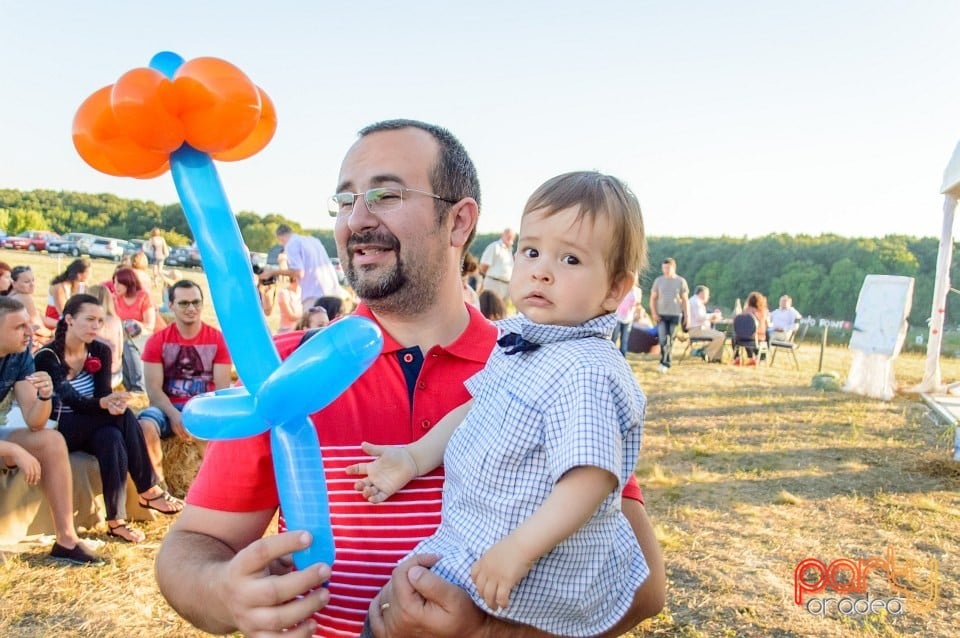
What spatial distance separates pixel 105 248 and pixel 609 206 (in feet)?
118

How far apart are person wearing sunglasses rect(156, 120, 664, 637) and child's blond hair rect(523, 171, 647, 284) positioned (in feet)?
1.08

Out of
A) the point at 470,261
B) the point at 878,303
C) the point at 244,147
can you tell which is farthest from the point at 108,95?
the point at 878,303

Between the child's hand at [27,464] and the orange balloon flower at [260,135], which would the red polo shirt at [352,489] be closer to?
the orange balloon flower at [260,135]

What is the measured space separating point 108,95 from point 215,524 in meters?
0.79

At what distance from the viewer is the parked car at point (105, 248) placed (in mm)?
31906

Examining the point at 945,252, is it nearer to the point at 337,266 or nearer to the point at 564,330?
the point at 564,330

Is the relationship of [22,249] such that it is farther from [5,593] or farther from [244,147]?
[244,147]

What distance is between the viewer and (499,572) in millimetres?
1123

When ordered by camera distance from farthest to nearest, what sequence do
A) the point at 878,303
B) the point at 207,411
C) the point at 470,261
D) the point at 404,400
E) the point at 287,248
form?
the point at 878,303 → the point at 287,248 → the point at 470,261 → the point at 404,400 → the point at 207,411

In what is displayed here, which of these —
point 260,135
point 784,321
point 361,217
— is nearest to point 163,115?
point 260,135

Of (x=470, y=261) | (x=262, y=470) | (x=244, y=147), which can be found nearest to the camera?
(x=244, y=147)

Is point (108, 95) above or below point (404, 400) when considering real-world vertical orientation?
above

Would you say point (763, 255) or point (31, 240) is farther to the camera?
point (763, 255)

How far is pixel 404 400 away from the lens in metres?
1.44
